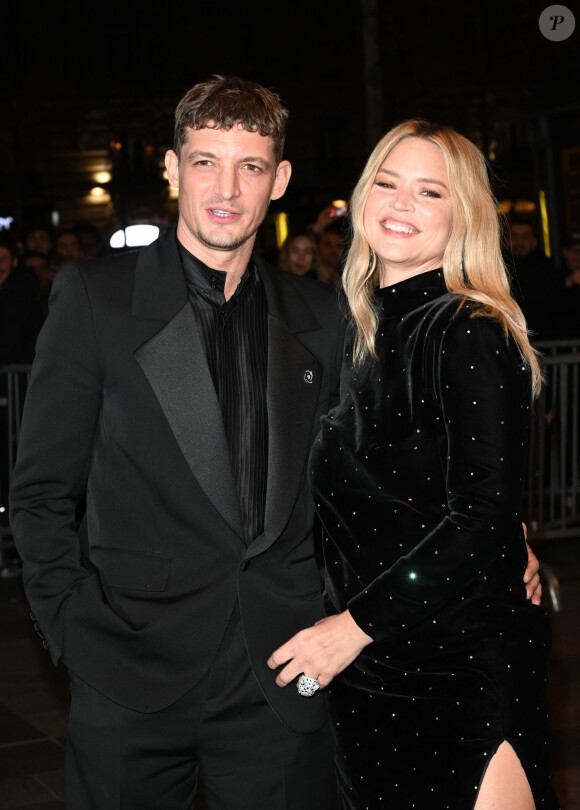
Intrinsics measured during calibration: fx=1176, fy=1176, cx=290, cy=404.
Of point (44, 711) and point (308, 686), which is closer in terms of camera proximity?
point (308, 686)

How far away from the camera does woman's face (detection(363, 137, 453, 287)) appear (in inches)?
111

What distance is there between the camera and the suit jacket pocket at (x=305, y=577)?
9.74 ft

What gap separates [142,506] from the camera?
2828 millimetres

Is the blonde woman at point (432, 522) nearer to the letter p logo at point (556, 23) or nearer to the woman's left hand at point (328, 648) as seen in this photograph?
the woman's left hand at point (328, 648)

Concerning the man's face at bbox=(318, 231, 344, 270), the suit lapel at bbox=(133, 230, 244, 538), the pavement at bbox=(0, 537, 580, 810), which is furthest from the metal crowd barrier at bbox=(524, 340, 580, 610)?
the suit lapel at bbox=(133, 230, 244, 538)

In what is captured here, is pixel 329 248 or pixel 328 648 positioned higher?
pixel 329 248

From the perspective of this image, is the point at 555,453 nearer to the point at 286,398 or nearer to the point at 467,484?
the point at 286,398

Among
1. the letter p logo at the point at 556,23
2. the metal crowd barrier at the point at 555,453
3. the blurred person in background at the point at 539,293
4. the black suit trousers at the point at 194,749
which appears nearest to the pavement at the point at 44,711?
the metal crowd barrier at the point at 555,453

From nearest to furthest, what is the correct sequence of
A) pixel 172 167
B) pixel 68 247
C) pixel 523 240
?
pixel 172 167 < pixel 523 240 < pixel 68 247

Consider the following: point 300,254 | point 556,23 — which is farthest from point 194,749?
point 556,23

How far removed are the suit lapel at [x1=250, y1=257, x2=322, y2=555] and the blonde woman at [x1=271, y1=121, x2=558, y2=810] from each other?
7 centimetres

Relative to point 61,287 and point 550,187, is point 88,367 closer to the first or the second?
point 61,287

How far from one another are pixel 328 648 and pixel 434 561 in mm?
308

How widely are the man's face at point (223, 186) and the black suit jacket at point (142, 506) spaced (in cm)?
18
